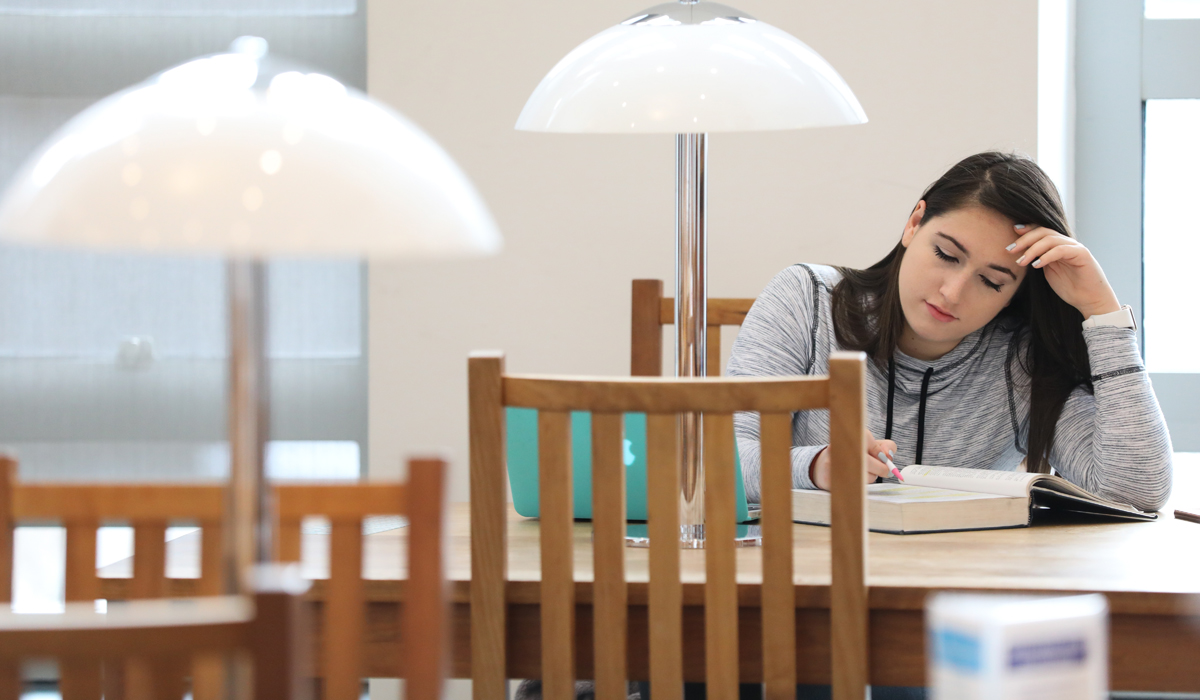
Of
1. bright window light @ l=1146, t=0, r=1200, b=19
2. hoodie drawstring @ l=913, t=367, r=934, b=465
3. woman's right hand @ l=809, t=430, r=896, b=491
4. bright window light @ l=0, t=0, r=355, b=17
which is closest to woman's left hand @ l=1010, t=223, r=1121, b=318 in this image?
hoodie drawstring @ l=913, t=367, r=934, b=465

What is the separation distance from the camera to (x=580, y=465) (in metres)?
1.35

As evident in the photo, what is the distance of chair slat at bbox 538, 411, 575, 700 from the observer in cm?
94

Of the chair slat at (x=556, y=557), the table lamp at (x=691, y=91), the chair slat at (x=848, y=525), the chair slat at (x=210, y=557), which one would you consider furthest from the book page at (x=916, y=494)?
the chair slat at (x=210, y=557)

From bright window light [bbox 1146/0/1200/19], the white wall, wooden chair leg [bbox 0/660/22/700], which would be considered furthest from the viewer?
bright window light [bbox 1146/0/1200/19]

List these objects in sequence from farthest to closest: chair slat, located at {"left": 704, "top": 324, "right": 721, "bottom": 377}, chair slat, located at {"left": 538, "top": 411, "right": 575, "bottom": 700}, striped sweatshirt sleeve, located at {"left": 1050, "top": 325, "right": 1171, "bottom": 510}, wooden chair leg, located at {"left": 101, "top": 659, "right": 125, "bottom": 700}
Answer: chair slat, located at {"left": 704, "top": 324, "right": 721, "bottom": 377} < striped sweatshirt sleeve, located at {"left": 1050, "top": 325, "right": 1171, "bottom": 510} < chair slat, located at {"left": 538, "top": 411, "right": 575, "bottom": 700} < wooden chair leg, located at {"left": 101, "top": 659, "right": 125, "bottom": 700}

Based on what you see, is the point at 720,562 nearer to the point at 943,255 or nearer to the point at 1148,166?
the point at 943,255

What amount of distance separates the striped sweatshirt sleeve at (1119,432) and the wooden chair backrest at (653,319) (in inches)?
22.5

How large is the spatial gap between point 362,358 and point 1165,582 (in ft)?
5.54

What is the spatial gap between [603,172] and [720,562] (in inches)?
53.5

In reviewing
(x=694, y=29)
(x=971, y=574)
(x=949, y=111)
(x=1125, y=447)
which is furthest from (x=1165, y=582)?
(x=949, y=111)

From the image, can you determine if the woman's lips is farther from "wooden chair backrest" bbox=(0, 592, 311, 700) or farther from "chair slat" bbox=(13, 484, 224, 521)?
"wooden chair backrest" bbox=(0, 592, 311, 700)

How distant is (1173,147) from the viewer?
2.30 meters

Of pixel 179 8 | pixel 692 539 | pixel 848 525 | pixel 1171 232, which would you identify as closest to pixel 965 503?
pixel 692 539

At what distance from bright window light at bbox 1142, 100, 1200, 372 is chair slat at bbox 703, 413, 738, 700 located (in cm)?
180
